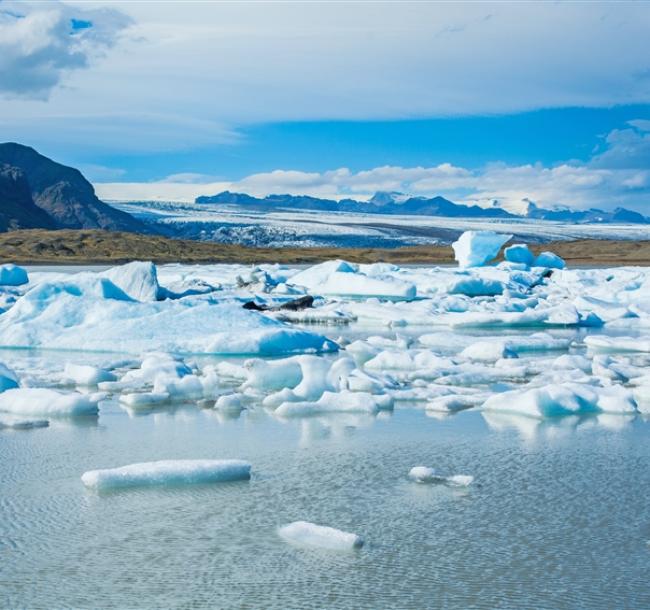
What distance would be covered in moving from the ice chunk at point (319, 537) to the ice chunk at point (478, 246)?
2650 centimetres

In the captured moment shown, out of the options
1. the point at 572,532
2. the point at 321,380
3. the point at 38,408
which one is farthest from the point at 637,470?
the point at 38,408

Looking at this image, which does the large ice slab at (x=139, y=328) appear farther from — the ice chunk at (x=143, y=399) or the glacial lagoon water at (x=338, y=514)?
the glacial lagoon water at (x=338, y=514)

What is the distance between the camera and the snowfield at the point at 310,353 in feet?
25.0

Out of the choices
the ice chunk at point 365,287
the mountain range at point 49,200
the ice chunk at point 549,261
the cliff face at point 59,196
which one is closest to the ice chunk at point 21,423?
the ice chunk at point 365,287

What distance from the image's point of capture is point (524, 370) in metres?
9.86

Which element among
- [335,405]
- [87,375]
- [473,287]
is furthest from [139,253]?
[335,405]

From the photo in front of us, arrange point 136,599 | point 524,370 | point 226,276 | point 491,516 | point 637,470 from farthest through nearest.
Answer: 1. point 226,276
2. point 524,370
3. point 637,470
4. point 491,516
5. point 136,599

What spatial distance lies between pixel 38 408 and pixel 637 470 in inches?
177

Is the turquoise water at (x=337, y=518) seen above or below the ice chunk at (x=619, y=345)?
above

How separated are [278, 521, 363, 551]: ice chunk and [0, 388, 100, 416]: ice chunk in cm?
335

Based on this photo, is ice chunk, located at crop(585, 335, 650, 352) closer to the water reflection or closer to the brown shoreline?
the water reflection

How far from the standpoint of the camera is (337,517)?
4.66 meters

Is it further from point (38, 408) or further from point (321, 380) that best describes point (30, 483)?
point (321, 380)

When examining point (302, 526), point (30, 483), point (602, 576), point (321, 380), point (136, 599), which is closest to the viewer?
point (136, 599)
